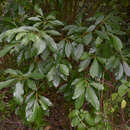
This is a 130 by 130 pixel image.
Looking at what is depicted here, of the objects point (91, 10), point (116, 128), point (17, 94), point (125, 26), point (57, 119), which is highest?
point (91, 10)

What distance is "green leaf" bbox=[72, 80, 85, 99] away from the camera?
2.67ft

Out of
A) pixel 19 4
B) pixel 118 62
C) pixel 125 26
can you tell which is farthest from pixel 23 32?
pixel 125 26

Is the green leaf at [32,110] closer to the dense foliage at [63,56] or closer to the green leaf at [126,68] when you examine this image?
the dense foliage at [63,56]

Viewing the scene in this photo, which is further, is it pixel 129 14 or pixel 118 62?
pixel 129 14

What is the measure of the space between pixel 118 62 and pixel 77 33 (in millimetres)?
277

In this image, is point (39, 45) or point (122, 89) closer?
point (39, 45)

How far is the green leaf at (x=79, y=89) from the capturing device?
2.67ft

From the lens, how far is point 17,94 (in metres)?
0.78

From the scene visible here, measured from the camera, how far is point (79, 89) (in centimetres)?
83

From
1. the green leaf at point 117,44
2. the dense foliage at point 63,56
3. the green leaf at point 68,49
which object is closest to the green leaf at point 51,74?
the dense foliage at point 63,56

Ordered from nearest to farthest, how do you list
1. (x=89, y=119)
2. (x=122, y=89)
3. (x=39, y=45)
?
(x=39, y=45), (x=122, y=89), (x=89, y=119)

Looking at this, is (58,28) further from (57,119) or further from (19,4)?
(57,119)

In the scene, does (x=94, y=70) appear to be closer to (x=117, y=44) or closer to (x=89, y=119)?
(x=117, y=44)

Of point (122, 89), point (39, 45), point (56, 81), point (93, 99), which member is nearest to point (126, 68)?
point (122, 89)
